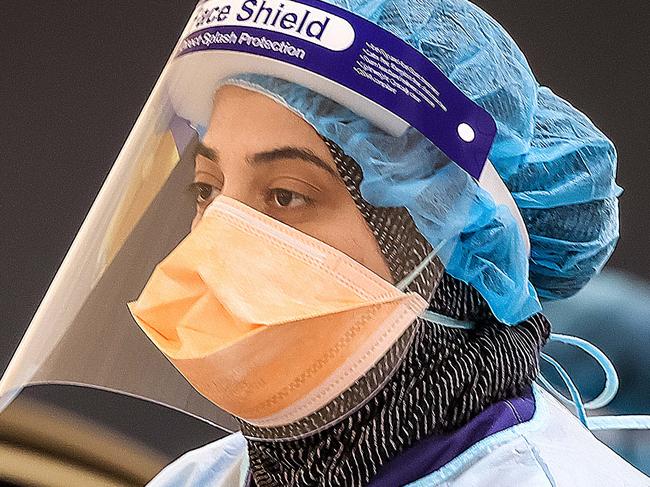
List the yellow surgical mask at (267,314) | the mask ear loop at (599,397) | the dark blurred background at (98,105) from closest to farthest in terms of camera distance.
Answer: the yellow surgical mask at (267,314)
the mask ear loop at (599,397)
the dark blurred background at (98,105)

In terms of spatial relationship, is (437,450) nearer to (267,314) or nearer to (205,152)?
(267,314)

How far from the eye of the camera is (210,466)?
1.11 m

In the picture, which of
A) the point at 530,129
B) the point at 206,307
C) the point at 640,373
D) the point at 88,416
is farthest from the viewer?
the point at 88,416

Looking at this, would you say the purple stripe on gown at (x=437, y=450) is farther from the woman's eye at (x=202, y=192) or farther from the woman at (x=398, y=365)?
the woman's eye at (x=202, y=192)

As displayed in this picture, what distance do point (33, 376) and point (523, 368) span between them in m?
0.45

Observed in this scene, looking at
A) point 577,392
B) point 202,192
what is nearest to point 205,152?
point 202,192

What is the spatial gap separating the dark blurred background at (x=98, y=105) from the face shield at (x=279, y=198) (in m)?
0.94

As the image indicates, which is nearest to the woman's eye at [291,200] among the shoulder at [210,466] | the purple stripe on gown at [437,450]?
the purple stripe on gown at [437,450]

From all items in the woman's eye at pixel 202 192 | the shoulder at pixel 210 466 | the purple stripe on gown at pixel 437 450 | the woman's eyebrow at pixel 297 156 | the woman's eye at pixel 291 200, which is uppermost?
the woman's eyebrow at pixel 297 156

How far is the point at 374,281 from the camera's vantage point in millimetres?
799

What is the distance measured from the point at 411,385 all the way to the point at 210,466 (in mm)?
374

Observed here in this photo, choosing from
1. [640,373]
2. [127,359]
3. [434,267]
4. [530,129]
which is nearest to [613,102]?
[640,373]

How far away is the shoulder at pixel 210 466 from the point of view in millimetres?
1090

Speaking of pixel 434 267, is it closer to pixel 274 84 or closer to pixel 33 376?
pixel 274 84
